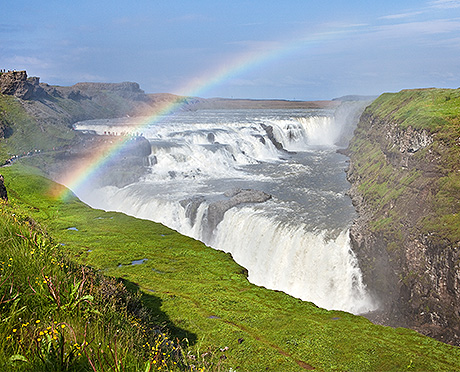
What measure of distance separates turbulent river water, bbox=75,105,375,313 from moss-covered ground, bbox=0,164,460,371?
26.2 ft

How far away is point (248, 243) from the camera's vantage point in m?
29.2

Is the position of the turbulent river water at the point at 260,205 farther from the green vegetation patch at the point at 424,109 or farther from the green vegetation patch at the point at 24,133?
the green vegetation patch at the point at 24,133

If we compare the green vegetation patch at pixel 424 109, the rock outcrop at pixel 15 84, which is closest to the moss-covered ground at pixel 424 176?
the green vegetation patch at pixel 424 109

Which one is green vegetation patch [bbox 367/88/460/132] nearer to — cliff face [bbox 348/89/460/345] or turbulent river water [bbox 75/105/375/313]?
cliff face [bbox 348/89/460/345]

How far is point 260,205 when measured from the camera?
33469 mm

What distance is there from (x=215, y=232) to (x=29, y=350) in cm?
2813

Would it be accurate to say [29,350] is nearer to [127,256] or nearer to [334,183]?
[127,256]

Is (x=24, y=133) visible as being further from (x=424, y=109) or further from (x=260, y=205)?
(x=424, y=109)

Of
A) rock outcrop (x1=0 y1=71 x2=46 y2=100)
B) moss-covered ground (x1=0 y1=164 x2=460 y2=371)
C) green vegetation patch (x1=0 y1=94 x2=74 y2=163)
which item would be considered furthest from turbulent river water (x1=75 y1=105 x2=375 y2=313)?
rock outcrop (x1=0 y1=71 x2=46 y2=100)

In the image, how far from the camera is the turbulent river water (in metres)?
25.4

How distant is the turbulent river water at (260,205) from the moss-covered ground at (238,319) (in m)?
7.98

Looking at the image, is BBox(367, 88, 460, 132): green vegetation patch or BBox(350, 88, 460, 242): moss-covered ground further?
BBox(367, 88, 460, 132): green vegetation patch

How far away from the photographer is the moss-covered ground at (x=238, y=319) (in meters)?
10.2

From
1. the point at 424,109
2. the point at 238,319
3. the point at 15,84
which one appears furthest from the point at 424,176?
the point at 15,84
